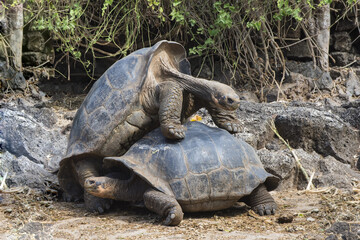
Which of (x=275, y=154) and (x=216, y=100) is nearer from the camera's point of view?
(x=216, y=100)

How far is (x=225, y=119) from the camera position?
389 centimetres

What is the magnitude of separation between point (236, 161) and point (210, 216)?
425mm

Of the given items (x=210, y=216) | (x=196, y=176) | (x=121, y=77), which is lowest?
(x=210, y=216)

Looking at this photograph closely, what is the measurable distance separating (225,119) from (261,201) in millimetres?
691

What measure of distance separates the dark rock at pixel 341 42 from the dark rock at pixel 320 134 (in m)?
3.02

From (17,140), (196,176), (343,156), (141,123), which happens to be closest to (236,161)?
(196,176)

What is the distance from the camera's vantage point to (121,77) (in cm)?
387

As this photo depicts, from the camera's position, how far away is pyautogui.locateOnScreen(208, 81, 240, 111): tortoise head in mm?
3688

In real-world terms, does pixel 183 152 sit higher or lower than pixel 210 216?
higher

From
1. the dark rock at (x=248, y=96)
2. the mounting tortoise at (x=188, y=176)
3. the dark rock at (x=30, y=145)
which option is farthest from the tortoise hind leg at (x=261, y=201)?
the dark rock at (x=248, y=96)

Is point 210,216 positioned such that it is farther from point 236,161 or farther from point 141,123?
point 141,123

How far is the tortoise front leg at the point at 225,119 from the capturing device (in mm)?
3857

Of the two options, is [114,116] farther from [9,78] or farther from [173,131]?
[9,78]

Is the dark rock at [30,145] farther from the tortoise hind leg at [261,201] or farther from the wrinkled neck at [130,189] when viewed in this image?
the tortoise hind leg at [261,201]
